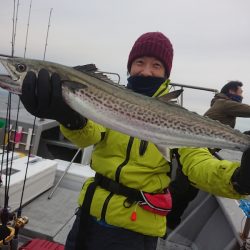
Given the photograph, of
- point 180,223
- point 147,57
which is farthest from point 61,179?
point 147,57

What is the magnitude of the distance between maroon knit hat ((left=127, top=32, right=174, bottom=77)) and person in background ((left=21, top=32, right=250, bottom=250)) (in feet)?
2.60

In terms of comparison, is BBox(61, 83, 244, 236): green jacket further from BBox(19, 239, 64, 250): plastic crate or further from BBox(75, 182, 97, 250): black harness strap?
BBox(19, 239, 64, 250): plastic crate

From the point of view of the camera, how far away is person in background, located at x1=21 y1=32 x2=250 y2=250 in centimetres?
237

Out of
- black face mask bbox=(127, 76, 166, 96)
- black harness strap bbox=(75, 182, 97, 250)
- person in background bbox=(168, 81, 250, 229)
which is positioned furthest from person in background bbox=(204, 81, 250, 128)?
black harness strap bbox=(75, 182, 97, 250)

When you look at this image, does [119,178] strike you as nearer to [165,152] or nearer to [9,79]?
[165,152]

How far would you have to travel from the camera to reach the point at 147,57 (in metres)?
2.98

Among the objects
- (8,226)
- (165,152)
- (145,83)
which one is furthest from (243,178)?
(8,226)

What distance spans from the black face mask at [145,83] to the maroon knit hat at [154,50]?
0.23 meters

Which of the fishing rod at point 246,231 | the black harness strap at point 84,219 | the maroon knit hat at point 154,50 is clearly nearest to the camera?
the black harness strap at point 84,219

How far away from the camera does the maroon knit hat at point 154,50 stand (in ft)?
9.66

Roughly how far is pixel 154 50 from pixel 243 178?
1358mm

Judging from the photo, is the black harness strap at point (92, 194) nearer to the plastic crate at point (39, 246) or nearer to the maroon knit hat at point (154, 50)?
the maroon knit hat at point (154, 50)

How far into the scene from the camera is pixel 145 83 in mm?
2791

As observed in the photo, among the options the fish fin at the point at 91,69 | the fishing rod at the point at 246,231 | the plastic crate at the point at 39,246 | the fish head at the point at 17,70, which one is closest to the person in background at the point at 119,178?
the fish head at the point at 17,70
